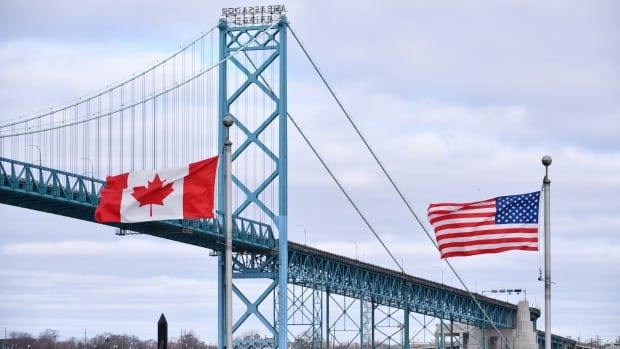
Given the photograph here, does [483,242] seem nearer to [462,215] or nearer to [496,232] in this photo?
[496,232]

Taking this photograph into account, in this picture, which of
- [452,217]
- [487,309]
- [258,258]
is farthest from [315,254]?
[452,217]

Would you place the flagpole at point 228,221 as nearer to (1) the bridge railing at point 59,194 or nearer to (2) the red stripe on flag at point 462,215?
(2) the red stripe on flag at point 462,215

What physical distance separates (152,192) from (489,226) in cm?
1025

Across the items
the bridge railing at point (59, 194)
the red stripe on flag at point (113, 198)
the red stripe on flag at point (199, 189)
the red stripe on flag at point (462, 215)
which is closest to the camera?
the red stripe on flag at point (199, 189)

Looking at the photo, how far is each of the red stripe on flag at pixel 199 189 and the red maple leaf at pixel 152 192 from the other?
0.52m

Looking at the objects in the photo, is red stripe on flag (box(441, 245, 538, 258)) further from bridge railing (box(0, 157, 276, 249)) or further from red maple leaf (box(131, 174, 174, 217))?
bridge railing (box(0, 157, 276, 249))

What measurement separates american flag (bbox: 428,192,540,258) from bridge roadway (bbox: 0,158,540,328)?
4469cm

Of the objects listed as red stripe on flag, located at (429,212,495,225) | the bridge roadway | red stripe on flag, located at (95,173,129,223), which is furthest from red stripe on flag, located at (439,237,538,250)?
the bridge roadway

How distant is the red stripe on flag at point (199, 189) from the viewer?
42.3 meters

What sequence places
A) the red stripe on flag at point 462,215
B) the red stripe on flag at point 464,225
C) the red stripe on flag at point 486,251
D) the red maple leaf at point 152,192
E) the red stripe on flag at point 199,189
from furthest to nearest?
the red stripe on flag at point 462,215 < the red stripe on flag at point 464,225 < the red stripe on flag at point 486,251 < the red maple leaf at point 152,192 < the red stripe on flag at point 199,189

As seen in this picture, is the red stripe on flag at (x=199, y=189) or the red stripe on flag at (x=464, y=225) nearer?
the red stripe on flag at (x=199, y=189)

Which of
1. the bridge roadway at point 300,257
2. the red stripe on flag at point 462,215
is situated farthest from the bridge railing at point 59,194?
the red stripe on flag at point 462,215

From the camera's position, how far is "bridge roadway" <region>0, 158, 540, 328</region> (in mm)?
90875

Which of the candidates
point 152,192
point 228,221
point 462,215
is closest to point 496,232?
point 462,215
